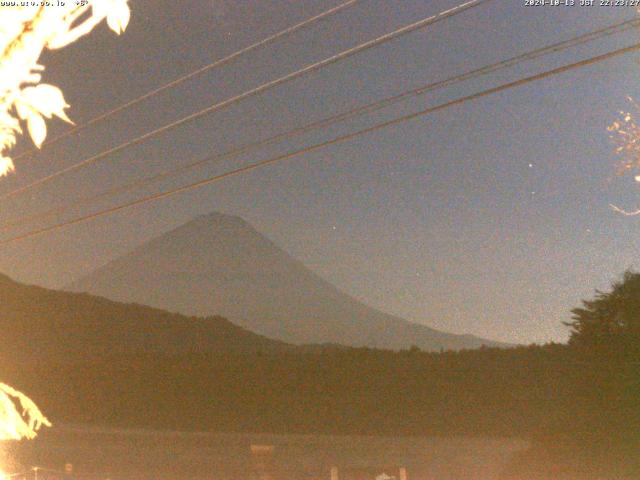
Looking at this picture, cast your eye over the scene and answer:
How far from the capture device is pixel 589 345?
19062 mm

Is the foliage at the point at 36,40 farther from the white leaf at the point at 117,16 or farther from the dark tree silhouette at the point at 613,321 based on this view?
the dark tree silhouette at the point at 613,321

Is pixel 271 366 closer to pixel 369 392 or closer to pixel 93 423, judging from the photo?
pixel 369 392

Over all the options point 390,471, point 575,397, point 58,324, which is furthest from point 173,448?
point 58,324

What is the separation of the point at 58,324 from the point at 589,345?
48185 mm

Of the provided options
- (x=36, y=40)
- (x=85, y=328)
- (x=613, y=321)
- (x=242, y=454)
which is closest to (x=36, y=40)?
(x=36, y=40)

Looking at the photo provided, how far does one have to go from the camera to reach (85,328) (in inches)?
2307

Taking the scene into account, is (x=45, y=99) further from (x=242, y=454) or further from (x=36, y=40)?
(x=242, y=454)

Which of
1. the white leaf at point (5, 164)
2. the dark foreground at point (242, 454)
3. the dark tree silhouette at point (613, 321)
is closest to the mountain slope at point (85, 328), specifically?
the dark foreground at point (242, 454)

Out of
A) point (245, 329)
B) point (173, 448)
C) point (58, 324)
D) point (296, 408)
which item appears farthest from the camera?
point (245, 329)

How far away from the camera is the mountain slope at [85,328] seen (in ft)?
177

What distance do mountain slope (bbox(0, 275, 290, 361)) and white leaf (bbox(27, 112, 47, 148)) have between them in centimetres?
4985

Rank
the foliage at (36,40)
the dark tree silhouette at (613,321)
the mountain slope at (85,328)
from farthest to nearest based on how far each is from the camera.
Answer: the mountain slope at (85,328)
the dark tree silhouette at (613,321)
the foliage at (36,40)

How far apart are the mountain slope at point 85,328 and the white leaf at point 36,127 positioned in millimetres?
49848

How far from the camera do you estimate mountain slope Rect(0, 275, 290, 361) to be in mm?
53906
